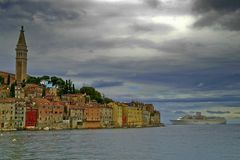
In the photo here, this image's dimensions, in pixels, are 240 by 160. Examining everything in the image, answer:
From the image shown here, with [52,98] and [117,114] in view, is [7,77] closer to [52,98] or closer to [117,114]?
[52,98]

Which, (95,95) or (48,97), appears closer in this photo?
(48,97)

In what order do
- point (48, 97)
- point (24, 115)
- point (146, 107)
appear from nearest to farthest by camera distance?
point (24, 115), point (48, 97), point (146, 107)

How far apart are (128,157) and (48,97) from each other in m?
70.1

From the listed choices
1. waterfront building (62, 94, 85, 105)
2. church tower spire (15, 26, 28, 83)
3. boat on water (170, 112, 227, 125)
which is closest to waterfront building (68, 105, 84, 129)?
waterfront building (62, 94, 85, 105)

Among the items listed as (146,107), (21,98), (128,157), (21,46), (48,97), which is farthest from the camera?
(146,107)

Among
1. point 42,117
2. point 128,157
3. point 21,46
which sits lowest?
point 128,157

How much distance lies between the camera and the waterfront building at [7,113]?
84562mm

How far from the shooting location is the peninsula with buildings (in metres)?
86.1

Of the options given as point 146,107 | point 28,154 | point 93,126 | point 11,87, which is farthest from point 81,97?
point 28,154

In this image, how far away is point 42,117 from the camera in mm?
88562

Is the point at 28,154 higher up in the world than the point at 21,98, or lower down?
lower down

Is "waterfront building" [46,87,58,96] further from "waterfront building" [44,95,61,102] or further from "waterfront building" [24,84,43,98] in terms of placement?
"waterfront building" [44,95,61,102]

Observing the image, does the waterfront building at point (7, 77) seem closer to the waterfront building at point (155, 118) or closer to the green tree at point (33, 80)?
the green tree at point (33, 80)

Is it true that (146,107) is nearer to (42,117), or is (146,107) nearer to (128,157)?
(42,117)
